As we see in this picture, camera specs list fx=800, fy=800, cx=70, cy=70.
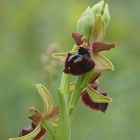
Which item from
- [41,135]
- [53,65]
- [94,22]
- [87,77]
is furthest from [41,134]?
[53,65]

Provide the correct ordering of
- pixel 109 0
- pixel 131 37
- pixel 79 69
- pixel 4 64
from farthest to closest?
pixel 109 0 < pixel 131 37 < pixel 4 64 < pixel 79 69

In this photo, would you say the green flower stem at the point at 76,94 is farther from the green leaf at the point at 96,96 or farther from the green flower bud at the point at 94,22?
the green flower bud at the point at 94,22

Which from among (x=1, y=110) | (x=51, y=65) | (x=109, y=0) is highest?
(x=109, y=0)

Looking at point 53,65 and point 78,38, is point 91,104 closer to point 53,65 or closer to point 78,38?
point 78,38

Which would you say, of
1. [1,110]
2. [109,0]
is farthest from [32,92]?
[109,0]

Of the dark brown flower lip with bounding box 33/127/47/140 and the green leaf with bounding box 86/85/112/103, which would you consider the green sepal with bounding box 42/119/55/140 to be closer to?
the dark brown flower lip with bounding box 33/127/47/140

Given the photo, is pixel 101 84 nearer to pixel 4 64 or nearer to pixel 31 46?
pixel 4 64
